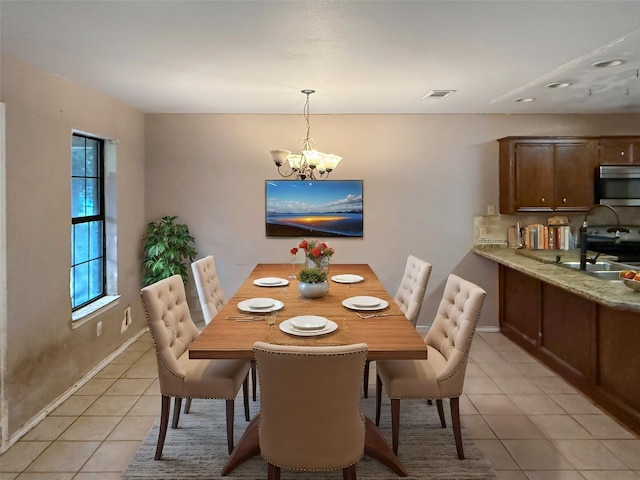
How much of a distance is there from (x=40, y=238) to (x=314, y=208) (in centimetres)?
266

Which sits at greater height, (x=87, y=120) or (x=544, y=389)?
(x=87, y=120)

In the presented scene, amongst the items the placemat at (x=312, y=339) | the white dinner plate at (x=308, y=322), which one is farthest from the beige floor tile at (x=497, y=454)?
the white dinner plate at (x=308, y=322)

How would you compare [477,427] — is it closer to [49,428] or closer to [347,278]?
[347,278]

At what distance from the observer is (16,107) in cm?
275

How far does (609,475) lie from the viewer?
7.59 feet

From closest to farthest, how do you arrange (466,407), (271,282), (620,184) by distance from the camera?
(466,407)
(271,282)
(620,184)

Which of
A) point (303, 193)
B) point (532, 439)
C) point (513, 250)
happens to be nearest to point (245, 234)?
point (303, 193)

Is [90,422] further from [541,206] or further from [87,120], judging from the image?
[541,206]

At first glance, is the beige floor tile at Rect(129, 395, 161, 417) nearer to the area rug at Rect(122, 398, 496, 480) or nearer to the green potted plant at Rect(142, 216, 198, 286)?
the area rug at Rect(122, 398, 496, 480)

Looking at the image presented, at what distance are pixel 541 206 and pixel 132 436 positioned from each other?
4273mm

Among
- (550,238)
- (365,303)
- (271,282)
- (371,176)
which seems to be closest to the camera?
(365,303)

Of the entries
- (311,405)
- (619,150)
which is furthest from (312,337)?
(619,150)

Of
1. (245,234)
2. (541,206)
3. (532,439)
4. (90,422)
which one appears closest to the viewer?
(532,439)

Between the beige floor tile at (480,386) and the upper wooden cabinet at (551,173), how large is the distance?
76.1 inches
